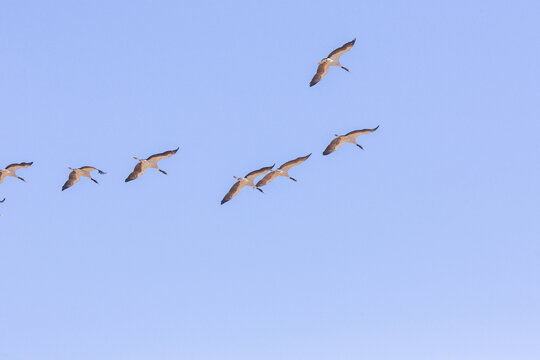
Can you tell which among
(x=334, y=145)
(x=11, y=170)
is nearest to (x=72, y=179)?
(x=11, y=170)

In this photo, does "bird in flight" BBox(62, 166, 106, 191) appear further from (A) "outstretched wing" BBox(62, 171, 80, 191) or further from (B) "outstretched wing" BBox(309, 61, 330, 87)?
(B) "outstretched wing" BBox(309, 61, 330, 87)

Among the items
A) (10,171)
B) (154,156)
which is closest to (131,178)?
(154,156)

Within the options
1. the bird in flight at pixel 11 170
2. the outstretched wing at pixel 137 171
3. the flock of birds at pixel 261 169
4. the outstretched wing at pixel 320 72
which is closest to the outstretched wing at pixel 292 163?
the flock of birds at pixel 261 169

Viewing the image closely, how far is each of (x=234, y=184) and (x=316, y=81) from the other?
383 inches

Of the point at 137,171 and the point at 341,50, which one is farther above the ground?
the point at 341,50

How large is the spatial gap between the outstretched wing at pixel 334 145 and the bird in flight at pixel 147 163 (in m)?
11.4

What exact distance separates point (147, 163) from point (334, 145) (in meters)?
13.9

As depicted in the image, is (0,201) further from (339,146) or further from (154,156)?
(339,146)

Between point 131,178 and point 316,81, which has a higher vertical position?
point 316,81

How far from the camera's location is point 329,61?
10312 centimetres

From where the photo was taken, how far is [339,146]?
341ft

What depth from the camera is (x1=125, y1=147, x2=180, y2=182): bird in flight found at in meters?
101

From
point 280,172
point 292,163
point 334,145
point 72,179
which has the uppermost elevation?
point 334,145

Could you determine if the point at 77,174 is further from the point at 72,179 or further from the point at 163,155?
the point at 163,155
